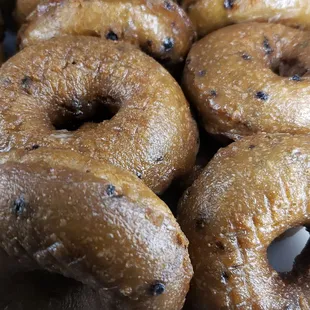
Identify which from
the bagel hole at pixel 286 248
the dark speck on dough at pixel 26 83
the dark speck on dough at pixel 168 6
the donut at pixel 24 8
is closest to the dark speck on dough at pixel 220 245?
the bagel hole at pixel 286 248

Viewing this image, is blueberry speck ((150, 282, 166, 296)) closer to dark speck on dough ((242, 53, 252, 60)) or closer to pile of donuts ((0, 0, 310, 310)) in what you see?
pile of donuts ((0, 0, 310, 310))

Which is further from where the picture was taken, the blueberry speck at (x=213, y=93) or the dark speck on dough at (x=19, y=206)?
the blueberry speck at (x=213, y=93)

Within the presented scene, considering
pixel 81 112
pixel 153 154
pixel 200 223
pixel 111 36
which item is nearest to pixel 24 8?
pixel 111 36

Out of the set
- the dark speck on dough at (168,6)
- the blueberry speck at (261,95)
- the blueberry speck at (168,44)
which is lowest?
the blueberry speck at (261,95)

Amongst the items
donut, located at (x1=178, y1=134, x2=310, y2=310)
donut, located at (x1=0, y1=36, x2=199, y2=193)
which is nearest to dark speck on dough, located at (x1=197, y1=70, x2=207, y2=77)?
donut, located at (x1=0, y1=36, x2=199, y2=193)

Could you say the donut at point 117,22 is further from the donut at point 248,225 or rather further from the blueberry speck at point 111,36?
the donut at point 248,225

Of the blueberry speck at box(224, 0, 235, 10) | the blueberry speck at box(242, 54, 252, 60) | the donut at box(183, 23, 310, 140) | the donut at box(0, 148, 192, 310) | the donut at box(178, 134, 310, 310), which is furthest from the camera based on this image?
the blueberry speck at box(224, 0, 235, 10)
